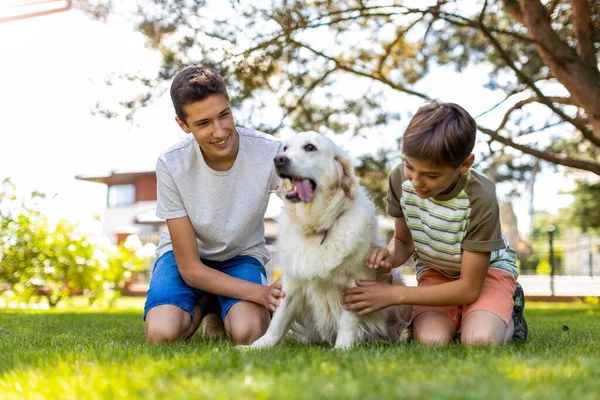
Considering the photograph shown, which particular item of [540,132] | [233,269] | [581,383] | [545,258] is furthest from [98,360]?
[545,258]

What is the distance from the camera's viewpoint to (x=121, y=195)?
117 ft

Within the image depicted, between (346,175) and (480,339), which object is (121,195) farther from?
(480,339)

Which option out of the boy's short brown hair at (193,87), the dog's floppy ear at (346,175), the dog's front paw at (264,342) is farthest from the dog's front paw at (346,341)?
the boy's short brown hair at (193,87)

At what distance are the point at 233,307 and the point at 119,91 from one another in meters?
4.44

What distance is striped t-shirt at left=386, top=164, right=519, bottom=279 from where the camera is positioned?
3.31m

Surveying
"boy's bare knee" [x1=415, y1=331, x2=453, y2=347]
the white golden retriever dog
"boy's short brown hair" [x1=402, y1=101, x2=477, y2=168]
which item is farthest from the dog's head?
"boy's bare knee" [x1=415, y1=331, x2=453, y2=347]

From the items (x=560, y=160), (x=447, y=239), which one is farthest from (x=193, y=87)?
(x=560, y=160)

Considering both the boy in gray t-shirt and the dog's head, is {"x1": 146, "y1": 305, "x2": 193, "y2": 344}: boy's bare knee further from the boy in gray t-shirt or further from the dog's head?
the dog's head

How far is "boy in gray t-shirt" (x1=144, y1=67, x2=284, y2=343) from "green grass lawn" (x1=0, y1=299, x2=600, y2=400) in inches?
21.9

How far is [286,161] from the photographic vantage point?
3266 mm

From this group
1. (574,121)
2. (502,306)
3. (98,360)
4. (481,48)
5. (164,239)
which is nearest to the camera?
(98,360)

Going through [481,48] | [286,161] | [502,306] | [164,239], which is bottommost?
[502,306]

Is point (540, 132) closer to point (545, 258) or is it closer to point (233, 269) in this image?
point (233, 269)

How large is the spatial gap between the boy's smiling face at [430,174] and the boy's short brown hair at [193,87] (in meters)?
1.26
